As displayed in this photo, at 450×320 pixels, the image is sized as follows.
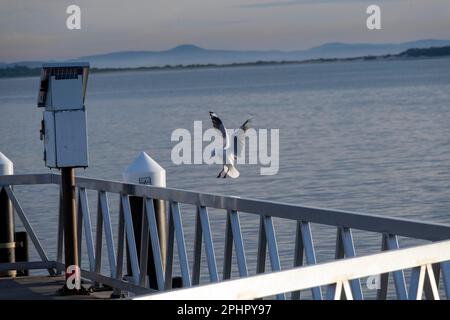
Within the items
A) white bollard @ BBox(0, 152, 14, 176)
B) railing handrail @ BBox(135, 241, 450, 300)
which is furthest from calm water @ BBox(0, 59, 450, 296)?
railing handrail @ BBox(135, 241, 450, 300)

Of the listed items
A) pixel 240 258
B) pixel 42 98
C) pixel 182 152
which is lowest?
pixel 182 152

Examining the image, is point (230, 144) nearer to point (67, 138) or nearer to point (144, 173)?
point (144, 173)

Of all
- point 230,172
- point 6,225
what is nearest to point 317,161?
point 6,225

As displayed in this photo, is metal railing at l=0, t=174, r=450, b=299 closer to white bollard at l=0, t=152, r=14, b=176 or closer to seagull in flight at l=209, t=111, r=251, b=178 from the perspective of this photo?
white bollard at l=0, t=152, r=14, b=176

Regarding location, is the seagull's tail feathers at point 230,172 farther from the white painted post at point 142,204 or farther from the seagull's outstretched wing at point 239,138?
the white painted post at point 142,204

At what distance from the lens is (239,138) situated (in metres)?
8.44

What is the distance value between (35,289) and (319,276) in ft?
16.1

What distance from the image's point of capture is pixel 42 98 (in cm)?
859

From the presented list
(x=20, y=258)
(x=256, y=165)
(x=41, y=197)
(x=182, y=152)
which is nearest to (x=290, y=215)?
(x=20, y=258)

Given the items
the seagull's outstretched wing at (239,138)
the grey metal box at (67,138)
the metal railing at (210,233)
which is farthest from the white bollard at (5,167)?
the seagull's outstretched wing at (239,138)

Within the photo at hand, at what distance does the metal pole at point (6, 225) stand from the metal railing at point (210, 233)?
0.62ft

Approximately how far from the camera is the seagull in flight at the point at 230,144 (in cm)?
823

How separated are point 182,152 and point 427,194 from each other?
80.3ft
